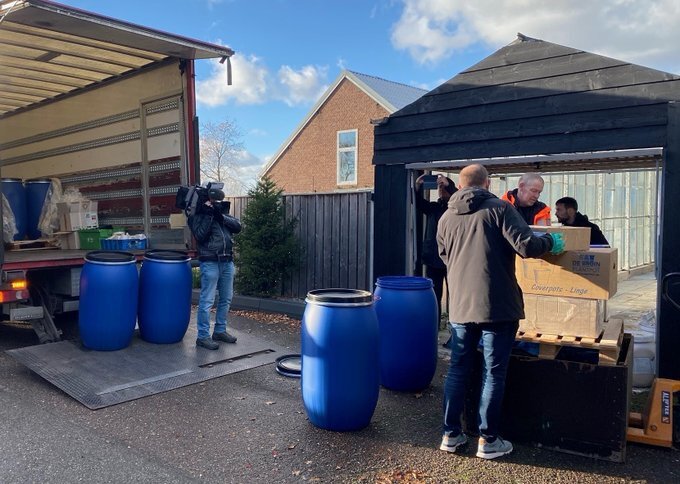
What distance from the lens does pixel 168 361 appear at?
5.48 m

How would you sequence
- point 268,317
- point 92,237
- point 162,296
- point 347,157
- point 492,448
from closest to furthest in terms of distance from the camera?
1. point 492,448
2. point 162,296
3. point 92,237
4. point 268,317
5. point 347,157

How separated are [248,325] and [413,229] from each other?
8.75 ft

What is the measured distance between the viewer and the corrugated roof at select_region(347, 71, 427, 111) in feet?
70.7

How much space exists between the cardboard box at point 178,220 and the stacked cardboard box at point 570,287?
4.32 metres

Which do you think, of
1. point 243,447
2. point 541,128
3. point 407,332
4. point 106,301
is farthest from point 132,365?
point 541,128

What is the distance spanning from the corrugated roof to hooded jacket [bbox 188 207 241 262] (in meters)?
15.9

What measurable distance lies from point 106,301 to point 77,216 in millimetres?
2589

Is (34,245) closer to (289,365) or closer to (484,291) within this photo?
(289,365)

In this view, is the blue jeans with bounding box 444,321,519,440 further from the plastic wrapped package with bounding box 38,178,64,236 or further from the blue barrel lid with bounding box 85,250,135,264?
the plastic wrapped package with bounding box 38,178,64,236

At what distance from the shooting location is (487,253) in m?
3.60

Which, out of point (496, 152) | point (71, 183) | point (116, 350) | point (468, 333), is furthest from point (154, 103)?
point (468, 333)

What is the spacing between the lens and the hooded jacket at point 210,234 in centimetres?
582

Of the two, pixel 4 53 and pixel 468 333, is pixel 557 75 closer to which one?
pixel 468 333

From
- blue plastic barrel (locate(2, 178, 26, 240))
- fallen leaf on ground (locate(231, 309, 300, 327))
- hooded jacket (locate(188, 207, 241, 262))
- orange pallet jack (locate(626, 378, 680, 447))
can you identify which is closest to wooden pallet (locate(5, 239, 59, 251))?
blue plastic barrel (locate(2, 178, 26, 240))
